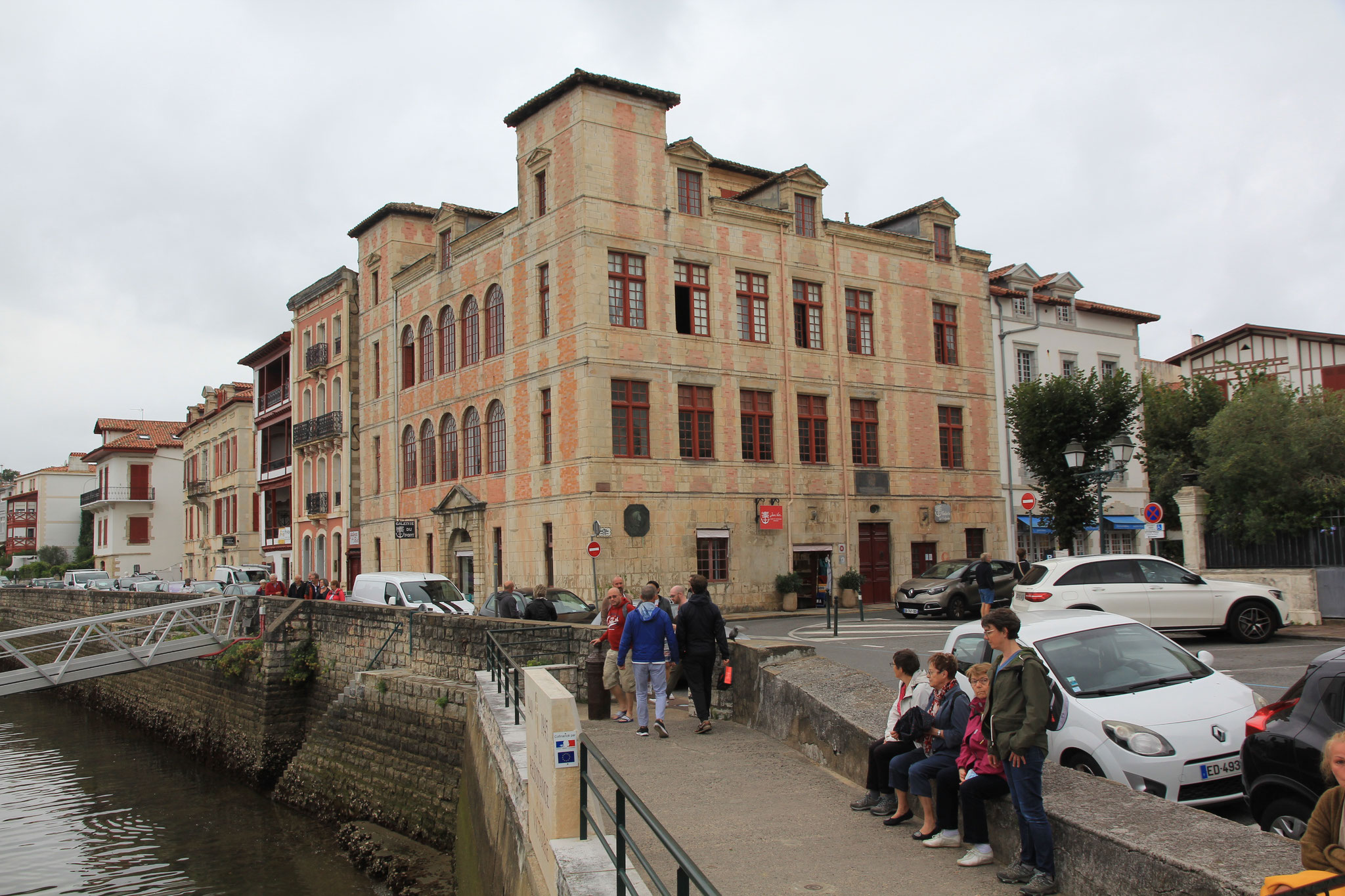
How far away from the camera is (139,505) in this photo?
72312 millimetres

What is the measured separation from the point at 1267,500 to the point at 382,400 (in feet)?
99.1

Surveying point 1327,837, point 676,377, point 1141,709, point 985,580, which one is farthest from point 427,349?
point 1327,837

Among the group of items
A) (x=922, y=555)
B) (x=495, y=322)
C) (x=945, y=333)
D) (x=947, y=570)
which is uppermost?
(x=495, y=322)

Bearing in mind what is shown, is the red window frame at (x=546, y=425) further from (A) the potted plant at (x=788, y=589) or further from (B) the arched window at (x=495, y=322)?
(A) the potted plant at (x=788, y=589)

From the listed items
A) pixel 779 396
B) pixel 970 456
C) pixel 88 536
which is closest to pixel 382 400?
pixel 779 396

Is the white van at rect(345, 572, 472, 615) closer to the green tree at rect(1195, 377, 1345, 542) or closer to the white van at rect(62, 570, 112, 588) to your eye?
the green tree at rect(1195, 377, 1345, 542)

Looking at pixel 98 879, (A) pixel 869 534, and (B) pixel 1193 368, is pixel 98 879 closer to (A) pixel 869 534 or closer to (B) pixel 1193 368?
(A) pixel 869 534

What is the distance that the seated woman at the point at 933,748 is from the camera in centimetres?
671

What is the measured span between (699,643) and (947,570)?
16851 millimetres

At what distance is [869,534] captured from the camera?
110 ft

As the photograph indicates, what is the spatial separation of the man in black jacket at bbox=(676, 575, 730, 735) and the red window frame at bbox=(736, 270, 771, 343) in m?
20.5

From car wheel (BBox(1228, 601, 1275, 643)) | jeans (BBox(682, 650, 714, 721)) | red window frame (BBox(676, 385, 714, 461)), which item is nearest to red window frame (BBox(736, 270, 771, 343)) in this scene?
red window frame (BBox(676, 385, 714, 461))

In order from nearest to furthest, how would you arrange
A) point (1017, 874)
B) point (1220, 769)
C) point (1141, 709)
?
point (1017, 874) → point (1220, 769) → point (1141, 709)

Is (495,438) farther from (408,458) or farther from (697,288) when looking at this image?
(697,288)
